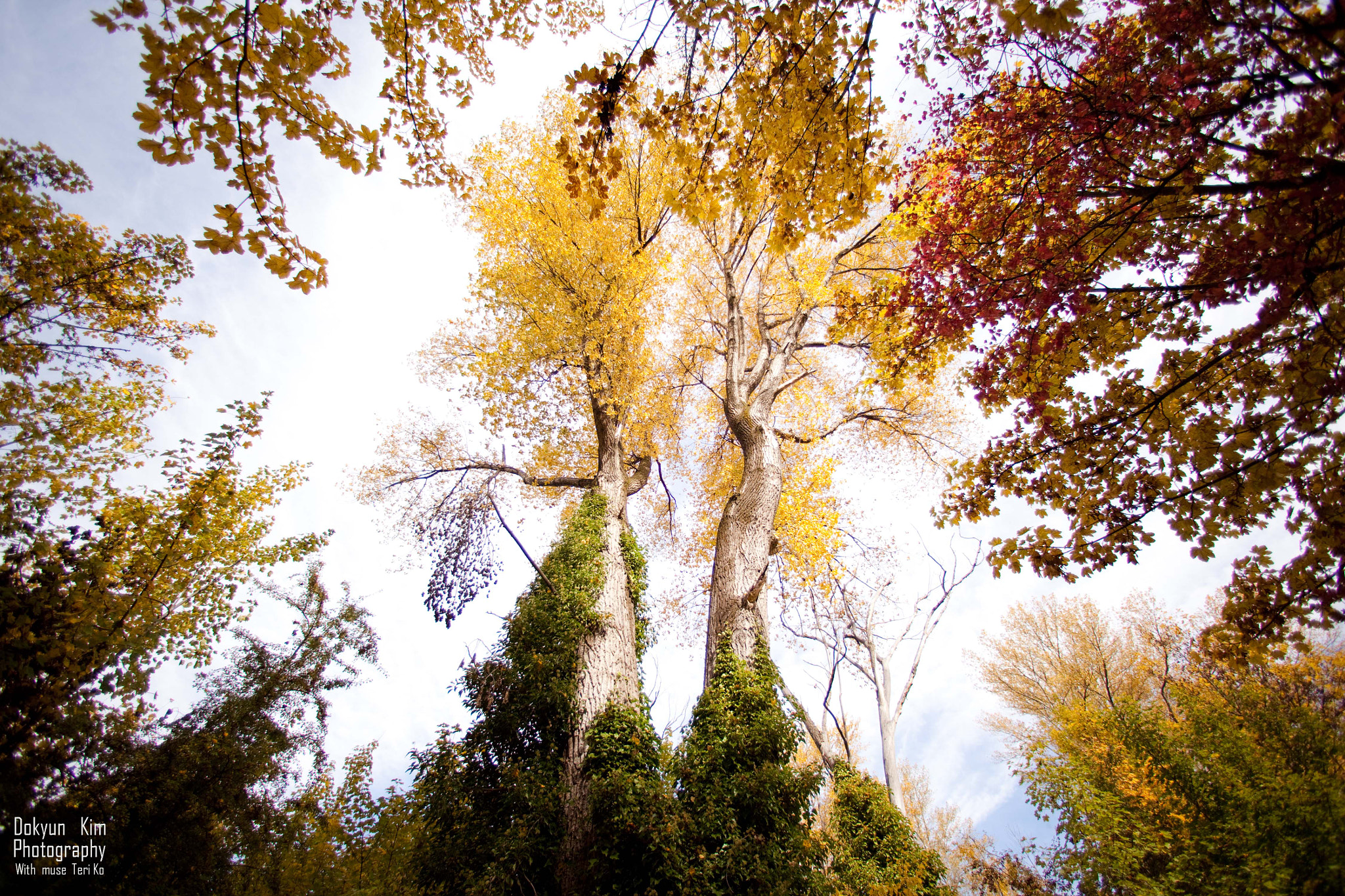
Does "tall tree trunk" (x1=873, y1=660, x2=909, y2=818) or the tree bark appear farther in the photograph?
"tall tree trunk" (x1=873, y1=660, x2=909, y2=818)

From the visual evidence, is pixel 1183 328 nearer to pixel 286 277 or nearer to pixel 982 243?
pixel 982 243

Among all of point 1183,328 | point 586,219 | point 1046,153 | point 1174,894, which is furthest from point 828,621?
point 586,219

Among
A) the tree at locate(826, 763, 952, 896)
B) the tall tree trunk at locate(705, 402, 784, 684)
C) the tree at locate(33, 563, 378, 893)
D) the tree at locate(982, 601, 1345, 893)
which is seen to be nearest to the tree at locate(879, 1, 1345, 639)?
the tree at locate(982, 601, 1345, 893)

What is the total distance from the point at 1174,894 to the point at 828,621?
5.18 metres

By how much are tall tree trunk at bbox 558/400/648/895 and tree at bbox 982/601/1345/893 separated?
456cm

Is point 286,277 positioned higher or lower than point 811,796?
higher

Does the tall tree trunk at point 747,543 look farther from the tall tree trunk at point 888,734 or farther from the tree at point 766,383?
the tall tree trunk at point 888,734

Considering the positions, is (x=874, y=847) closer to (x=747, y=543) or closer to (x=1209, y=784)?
(x=747, y=543)

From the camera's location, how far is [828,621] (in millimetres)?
9344

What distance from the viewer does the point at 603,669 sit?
503 centimetres

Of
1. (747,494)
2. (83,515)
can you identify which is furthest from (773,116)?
(83,515)

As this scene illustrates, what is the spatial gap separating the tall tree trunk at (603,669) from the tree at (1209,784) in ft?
15.0

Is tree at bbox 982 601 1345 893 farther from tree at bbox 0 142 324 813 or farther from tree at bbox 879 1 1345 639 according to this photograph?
tree at bbox 0 142 324 813

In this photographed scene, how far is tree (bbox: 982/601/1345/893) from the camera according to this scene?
16.2 ft
